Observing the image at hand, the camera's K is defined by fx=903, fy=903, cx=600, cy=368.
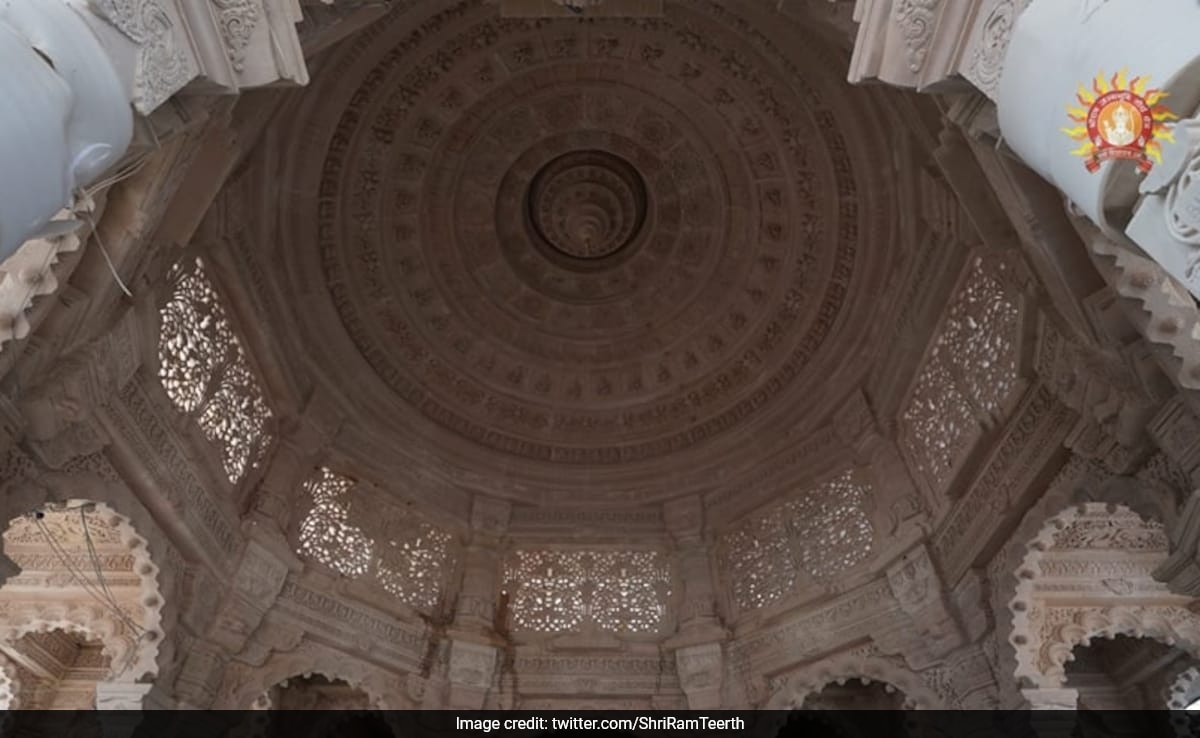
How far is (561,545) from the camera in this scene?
10070mm

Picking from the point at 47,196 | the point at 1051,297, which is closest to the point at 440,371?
the point at 1051,297

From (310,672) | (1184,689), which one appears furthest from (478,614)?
(1184,689)

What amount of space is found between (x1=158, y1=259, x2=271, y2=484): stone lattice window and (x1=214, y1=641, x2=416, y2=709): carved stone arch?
1.65m

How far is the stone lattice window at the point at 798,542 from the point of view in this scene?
8.73 meters

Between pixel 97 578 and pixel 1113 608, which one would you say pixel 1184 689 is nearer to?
pixel 1113 608

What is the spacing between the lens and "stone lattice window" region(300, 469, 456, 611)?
8.81 meters

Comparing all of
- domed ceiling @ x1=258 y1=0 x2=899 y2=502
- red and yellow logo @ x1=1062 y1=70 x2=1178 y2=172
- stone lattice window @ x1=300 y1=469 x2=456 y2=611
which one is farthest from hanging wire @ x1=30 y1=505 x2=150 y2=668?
red and yellow logo @ x1=1062 y1=70 x2=1178 y2=172

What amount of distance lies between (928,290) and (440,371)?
18.1 feet

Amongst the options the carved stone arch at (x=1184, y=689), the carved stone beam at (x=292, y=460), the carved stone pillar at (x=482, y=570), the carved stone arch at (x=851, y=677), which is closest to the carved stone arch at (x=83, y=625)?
the carved stone beam at (x=292, y=460)

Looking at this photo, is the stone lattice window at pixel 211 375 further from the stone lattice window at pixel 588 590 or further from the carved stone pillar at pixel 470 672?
the stone lattice window at pixel 588 590

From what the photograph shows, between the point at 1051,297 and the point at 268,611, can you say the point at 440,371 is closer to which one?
the point at 268,611

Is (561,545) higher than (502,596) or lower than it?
higher

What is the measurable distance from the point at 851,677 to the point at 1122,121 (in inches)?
268

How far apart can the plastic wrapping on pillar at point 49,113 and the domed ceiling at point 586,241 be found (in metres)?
5.70
